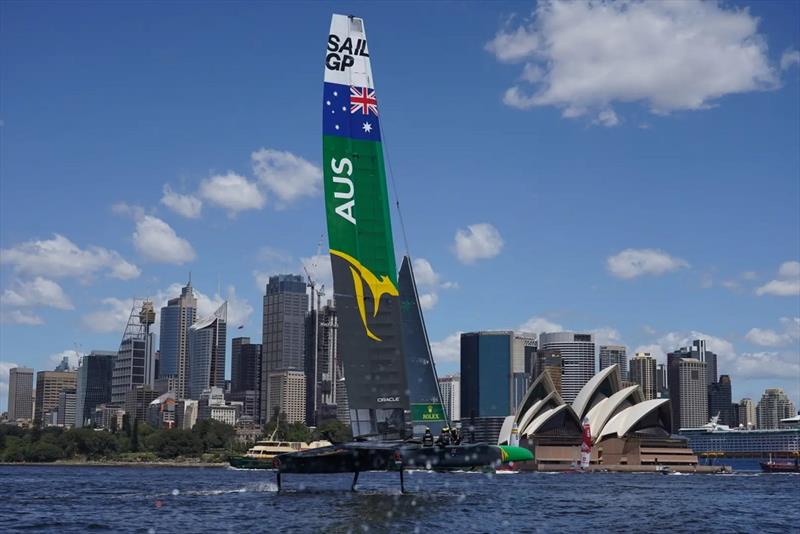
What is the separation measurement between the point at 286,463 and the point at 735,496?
3836 centimetres

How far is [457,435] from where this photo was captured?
53.3 metres

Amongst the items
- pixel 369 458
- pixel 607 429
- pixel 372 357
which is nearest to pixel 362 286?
pixel 372 357

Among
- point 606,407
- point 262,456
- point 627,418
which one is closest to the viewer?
point 262,456

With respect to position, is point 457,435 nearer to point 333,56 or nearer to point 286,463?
point 286,463

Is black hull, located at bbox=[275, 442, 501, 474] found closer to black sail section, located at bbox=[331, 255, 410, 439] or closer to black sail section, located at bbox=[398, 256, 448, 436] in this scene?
black sail section, located at bbox=[331, 255, 410, 439]

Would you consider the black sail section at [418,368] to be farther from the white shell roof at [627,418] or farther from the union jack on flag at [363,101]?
the white shell roof at [627,418]

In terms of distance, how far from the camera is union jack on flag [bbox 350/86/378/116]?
49406mm

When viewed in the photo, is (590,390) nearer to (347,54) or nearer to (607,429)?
(607,429)

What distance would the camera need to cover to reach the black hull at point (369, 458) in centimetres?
4769

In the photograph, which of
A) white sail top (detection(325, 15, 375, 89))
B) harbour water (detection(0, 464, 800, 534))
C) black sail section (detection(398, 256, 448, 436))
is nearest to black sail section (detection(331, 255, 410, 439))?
black sail section (detection(398, 256, 448, 436))

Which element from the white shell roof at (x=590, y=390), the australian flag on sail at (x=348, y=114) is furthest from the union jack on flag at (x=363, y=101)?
the white shell roof at (x=590, y=390)

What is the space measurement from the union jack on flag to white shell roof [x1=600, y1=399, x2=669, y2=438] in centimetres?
11743

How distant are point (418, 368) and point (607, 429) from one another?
4016 inches

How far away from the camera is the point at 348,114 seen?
49.2 m
